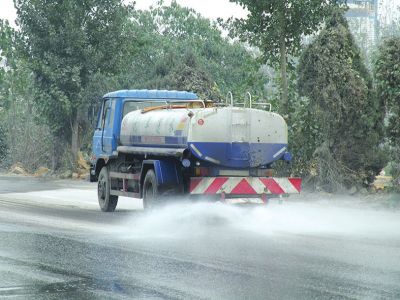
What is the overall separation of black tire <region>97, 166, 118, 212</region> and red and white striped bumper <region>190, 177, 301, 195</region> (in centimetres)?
410

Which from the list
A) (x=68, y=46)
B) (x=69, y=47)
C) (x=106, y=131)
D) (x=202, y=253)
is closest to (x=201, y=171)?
(x=106, y=131)

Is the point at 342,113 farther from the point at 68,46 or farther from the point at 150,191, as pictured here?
the point at 68,46

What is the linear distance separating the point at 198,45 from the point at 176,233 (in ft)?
135

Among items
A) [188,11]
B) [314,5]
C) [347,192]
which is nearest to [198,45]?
[188,11]

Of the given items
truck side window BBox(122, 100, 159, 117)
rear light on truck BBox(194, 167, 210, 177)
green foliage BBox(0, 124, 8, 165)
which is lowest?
green foliage BBox(0, 124, 8, 165)

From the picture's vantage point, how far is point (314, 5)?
83.8 feet

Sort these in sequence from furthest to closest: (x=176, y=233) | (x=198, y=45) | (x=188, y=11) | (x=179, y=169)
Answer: (x=188, y=11), (x=198, y=45), (x=179, y=169), (x=176, y=233)

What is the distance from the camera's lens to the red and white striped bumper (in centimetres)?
1648

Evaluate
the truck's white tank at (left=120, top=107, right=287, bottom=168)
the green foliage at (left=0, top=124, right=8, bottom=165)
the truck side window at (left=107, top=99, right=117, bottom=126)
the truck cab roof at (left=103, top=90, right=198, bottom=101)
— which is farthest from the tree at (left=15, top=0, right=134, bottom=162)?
the truck's white tank at (left=120, top=107, right=287, bottom=168)

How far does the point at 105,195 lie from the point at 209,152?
4.58 m

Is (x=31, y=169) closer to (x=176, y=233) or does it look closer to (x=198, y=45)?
(x=198, y=45)

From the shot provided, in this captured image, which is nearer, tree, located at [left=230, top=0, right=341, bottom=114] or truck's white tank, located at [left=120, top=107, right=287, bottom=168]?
truck's white tank, located at [left=120, top=107, right=287, bottom=168]

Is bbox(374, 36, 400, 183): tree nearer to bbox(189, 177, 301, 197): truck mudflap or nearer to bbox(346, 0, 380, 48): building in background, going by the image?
bbox(189, 177, 301, 197): truck mudflap

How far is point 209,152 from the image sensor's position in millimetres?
16500
